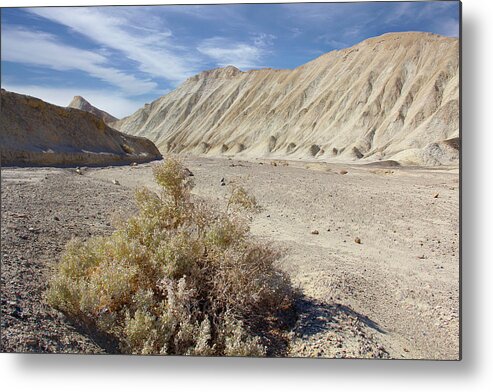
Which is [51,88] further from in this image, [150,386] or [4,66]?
[150,386]

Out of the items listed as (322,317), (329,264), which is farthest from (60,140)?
(322,317)

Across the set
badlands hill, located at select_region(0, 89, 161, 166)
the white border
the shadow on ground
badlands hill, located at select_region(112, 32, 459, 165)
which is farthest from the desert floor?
badlands hill, located at select_region(112, 32, 459, 165)

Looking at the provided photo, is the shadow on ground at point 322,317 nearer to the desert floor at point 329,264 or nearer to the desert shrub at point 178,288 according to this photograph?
the desert floor at point 329,264

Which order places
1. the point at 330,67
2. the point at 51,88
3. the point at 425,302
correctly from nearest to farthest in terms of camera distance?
the point at 425,302 → the point at 51,88 → the point at 330,67

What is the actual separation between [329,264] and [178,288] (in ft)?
7.16

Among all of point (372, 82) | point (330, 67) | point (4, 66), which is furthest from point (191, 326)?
point (330, 67)

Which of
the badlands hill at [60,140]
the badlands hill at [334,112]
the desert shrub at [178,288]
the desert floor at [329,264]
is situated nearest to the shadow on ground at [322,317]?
the desert floor at [329,264]

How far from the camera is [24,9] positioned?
430 cm

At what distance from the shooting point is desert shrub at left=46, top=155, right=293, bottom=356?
10.7 feet

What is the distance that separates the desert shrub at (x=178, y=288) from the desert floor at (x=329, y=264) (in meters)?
0.24

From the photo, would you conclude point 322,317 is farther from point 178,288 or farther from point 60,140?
point 60,140

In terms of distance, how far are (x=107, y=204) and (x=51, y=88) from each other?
1.90 m

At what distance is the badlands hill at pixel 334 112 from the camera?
25.3 meters

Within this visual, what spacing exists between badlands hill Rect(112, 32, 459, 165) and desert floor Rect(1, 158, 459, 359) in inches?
431
